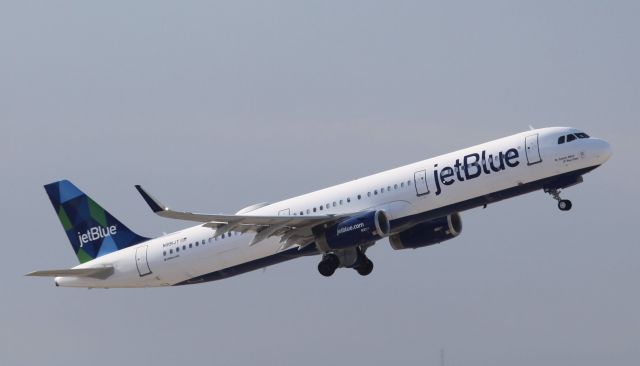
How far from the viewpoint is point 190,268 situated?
227 ft

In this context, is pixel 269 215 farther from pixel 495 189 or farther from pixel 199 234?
pixel 495 189

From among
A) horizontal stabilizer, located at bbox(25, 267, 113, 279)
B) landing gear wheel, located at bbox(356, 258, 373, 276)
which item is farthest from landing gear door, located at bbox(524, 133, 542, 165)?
horizontal stabilizer, located at bbox(25, 267, 113, 279)

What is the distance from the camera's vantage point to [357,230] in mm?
63656

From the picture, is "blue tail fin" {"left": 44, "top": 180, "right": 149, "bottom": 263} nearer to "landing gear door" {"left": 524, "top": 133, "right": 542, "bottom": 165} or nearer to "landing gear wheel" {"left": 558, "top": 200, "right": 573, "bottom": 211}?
"landing gear door" {"left": 524, "top": 133, "right": 542, "bottom": 165}

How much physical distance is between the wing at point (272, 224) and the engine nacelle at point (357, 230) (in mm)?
672

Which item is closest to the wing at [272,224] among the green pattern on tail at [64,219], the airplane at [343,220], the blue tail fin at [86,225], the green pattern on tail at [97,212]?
the airplane at [343,220]

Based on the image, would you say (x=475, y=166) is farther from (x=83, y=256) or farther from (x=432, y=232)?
(x=83, y=256)

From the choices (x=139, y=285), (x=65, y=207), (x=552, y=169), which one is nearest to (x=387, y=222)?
(x=552, y=169)

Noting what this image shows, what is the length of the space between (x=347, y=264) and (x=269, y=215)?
17.0 ft

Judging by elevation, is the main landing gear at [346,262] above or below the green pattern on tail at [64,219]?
below

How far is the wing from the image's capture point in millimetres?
62291

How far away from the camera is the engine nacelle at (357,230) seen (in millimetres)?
63250

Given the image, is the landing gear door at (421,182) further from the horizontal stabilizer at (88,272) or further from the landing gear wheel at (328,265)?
the horizontal stabilizer at (88,272)

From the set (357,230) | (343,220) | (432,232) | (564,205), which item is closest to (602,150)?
(564,205)
